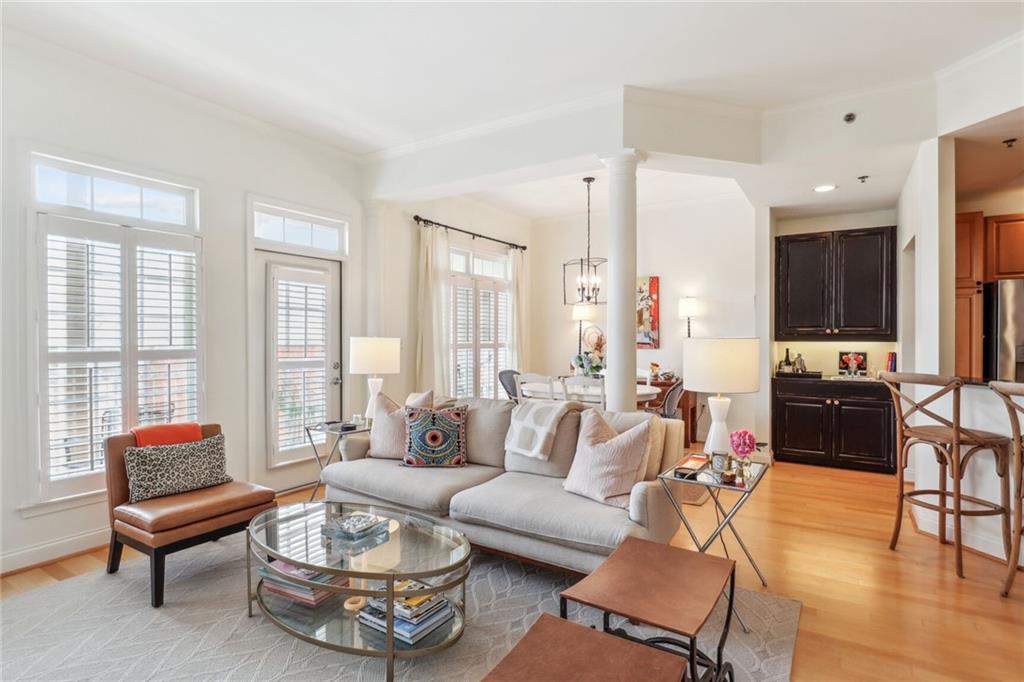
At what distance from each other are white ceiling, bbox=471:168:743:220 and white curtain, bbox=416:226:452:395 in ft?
3.07

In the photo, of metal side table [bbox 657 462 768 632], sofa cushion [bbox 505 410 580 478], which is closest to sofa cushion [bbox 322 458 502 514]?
sofa cushion [bbox 505 410 580 478]

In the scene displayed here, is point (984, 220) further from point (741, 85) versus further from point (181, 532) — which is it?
point (181, 532)

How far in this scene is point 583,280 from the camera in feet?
24.0

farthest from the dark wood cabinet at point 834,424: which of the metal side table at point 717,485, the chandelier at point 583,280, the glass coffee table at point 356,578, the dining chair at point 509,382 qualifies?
the glass coffee table at point 356,578

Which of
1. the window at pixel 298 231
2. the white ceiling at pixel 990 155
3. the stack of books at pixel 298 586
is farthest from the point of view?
the window at pixel 298 231

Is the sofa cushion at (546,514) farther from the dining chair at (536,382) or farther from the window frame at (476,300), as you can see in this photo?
the window frame at (476,300)

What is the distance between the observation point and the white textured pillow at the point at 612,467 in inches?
113

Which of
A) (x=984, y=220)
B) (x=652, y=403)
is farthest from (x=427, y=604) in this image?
(x=984, y=220)

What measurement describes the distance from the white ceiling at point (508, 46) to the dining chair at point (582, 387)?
2423 mm

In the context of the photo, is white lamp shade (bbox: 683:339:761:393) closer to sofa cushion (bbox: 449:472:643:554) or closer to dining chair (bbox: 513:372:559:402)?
sofa cushion (bbox: 449:472:643:554)

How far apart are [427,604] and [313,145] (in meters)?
4.22

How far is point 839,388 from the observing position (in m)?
5.37

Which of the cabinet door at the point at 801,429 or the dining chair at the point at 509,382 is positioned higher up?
the dining chair at the point at 509,382

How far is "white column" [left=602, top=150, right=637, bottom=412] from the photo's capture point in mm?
3943
